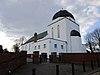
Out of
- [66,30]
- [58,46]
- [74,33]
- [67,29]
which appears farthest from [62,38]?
[58,46]

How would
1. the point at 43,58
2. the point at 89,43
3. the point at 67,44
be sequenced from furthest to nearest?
the point at 89,43 < the point at 67,44 < the point at 43,58

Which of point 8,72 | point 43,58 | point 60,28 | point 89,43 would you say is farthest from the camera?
point 89,43

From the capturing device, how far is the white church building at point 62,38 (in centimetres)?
4582

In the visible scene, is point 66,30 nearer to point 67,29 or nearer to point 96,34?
point 67,29

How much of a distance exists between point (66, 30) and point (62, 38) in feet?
10.1

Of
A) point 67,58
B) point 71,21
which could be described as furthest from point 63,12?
point 67,58

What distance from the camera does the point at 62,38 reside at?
51.2 m

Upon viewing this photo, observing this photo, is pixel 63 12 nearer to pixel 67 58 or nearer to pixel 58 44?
pixel 58 44

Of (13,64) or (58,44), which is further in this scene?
(58,44)

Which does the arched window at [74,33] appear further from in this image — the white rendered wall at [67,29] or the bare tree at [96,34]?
the bare tree at [96,34]

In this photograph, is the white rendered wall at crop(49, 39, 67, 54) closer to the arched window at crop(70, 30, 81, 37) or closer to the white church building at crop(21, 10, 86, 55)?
the white church building at crop(21, 10, 86, 55)

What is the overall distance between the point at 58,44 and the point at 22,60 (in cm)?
2833

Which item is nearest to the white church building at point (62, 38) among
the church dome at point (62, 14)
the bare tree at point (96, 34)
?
the church dome at point (62, 14)

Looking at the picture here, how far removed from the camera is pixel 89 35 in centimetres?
6838
